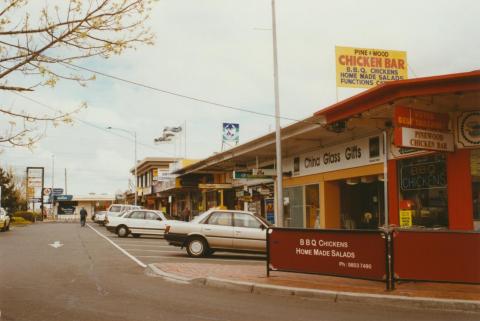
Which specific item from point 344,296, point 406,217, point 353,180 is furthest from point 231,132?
point 344,296

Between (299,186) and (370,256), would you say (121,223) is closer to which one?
(299,186)

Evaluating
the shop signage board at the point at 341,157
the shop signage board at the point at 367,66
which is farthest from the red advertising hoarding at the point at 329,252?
the shop signage board at the point at 367,66

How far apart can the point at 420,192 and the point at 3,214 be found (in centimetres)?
2946

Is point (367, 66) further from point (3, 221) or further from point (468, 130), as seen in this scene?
point (3, 221)

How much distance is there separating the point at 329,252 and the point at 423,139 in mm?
4682

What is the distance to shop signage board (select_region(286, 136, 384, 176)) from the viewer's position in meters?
18.7

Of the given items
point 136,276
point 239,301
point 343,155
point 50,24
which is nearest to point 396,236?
point 239,301

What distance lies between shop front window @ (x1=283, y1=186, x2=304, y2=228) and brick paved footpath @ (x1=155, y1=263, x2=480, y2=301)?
11493 mm

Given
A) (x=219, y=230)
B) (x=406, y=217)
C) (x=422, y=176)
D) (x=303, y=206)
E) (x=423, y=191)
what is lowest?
(x=219, y=230)

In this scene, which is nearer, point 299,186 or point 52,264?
point 52,264

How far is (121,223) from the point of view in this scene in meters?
28.7

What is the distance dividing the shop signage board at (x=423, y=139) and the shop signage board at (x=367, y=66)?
6409mm

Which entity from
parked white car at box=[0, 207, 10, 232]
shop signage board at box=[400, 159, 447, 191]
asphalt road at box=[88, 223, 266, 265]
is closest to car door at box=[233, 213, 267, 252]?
asphalt road at box=[88, 223, 266, 265]

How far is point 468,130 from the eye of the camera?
562 inches
